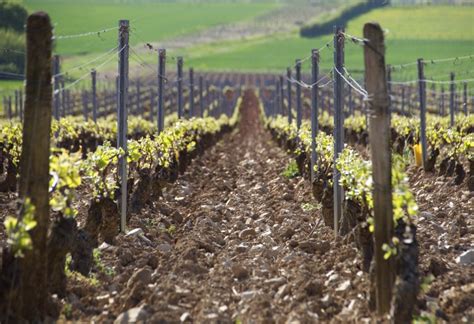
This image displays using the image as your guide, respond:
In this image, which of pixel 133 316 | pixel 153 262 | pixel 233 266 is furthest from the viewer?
pixel 153 262

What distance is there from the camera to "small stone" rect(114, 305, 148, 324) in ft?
25.8

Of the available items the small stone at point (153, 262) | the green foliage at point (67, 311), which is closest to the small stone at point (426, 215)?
the small stone at point (153, 262)

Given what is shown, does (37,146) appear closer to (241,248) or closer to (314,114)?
(241,248)

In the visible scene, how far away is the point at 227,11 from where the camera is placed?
17262 centimetres

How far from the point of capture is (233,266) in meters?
9.95

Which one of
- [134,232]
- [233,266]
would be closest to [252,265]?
[233,266]

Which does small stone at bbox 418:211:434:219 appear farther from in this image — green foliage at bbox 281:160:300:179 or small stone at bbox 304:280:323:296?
green foliage at bbox 281:160:300:179

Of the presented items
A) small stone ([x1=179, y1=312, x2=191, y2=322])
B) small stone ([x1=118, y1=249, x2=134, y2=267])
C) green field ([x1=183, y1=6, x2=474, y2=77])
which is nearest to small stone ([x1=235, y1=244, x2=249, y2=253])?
small stone ([x1=118, y1=249, x2=134, y2=267])

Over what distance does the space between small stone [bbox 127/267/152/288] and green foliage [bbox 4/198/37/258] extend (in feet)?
5.58

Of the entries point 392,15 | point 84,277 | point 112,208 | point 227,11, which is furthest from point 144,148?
point 227,11

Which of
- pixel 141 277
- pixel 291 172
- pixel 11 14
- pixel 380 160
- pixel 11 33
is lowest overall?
pixel 141 277

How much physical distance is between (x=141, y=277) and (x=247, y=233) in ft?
11.1

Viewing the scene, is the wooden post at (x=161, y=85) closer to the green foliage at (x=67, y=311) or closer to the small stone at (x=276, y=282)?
the small stone at (x=276, y=282)

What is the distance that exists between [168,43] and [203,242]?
374 feet
